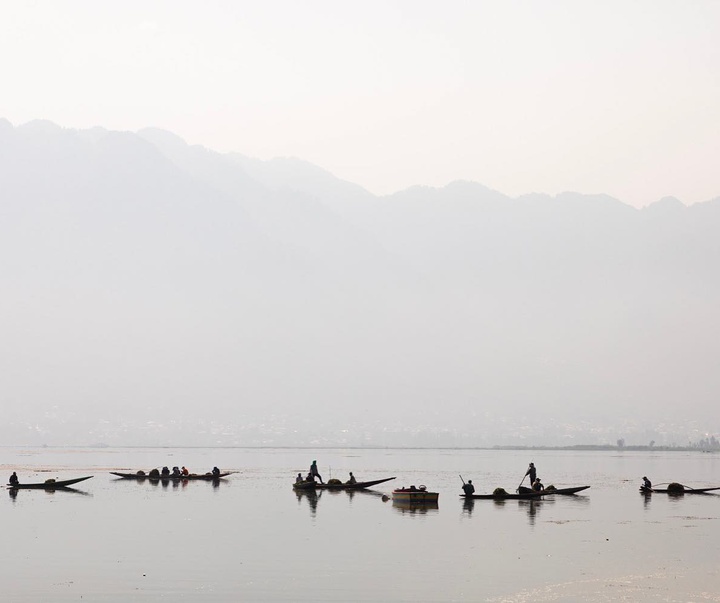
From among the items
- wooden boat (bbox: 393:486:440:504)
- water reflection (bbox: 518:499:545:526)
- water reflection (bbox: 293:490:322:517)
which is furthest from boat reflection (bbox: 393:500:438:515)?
water reflection (bbox: 518:499:545:526)

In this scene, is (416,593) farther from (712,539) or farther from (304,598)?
(712,539)

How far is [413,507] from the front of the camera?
7081 centimetres

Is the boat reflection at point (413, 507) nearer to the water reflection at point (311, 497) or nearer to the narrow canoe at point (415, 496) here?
the narrow canoe at point (415, 496)

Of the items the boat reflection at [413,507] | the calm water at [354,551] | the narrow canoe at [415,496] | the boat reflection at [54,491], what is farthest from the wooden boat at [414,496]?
the boat reflection at [54,491]

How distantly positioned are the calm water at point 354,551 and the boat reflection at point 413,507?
0.38 meters

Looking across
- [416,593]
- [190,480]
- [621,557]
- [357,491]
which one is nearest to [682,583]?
[621,557]

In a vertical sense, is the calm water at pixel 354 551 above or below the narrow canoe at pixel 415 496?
below

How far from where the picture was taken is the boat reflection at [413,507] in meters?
68.1

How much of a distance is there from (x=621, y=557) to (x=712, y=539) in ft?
34.9

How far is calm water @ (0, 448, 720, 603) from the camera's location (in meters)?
34.7

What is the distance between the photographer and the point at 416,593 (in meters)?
34.1

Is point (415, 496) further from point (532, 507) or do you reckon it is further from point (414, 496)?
point (532, 507)

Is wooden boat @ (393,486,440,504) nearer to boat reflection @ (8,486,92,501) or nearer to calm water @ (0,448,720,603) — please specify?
calm water @ (0,448,720,603)

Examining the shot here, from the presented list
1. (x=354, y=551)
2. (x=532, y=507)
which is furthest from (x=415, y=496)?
(x=354, y=551)
